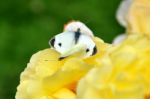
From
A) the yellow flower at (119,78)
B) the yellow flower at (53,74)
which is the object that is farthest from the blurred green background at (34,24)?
the yellow flower at (119,78)

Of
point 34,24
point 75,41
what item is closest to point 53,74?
point 75,41

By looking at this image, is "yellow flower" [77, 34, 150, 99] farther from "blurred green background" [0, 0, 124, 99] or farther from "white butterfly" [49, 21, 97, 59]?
"blurred green background" [0, 0, 124, 99]

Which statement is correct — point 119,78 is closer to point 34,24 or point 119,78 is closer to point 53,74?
point 53,74

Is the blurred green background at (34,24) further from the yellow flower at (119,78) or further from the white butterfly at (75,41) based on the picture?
the yellow flower at (119,78)

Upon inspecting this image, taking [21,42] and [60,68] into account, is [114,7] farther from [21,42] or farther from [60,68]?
[60,68]

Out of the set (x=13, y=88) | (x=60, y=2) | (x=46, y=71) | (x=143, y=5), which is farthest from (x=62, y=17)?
(x=46, y=71)

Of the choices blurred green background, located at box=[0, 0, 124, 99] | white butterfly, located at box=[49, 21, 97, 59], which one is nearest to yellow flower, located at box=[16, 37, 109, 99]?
white butterfly, located at box=[49, 21, 97, 59]
